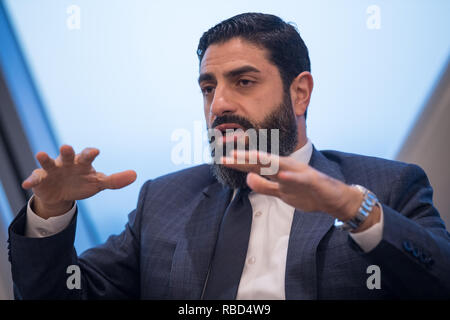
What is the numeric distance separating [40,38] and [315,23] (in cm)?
124

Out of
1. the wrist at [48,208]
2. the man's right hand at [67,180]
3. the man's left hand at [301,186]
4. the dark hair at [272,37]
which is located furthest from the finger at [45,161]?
the dark hair at [272,37]

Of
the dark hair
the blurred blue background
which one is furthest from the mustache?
the blurred blue background

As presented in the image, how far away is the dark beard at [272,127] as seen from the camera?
146 cm

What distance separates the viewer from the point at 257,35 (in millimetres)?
1571

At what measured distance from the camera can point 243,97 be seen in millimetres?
1496

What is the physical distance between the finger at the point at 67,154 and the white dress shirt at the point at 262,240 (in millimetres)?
191

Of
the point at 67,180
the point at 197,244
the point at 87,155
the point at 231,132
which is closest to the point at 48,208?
the point at 67,180

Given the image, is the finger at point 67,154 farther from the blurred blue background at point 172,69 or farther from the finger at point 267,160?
the blurred blue background at point 172,69

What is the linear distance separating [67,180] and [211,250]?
49 centimetres

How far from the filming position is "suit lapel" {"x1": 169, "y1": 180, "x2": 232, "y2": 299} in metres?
1.33

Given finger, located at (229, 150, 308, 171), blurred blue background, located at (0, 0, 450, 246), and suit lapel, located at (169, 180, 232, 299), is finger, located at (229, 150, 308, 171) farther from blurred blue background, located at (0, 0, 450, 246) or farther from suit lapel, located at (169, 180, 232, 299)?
blurred blue background, located at (0, 0, 450, 246)

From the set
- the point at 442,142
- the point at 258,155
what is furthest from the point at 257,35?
the point at 442,142

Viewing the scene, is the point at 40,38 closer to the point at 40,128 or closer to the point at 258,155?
the point at 40,128

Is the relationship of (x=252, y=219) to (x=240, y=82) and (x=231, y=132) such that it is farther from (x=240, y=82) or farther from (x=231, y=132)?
(x=240, y=82)
